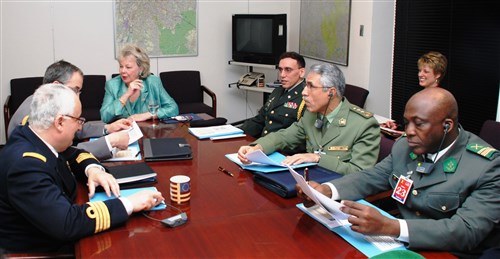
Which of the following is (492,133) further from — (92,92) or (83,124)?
(92,92)

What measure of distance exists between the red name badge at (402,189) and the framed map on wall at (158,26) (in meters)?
4.61

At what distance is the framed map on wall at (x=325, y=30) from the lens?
5410mm

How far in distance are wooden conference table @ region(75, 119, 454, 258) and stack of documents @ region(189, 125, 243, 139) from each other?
918 millimetres

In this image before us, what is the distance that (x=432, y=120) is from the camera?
1.92m

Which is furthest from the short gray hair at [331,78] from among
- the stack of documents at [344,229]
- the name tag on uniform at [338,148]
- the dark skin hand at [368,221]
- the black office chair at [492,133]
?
the dark skin hand at [368,221]

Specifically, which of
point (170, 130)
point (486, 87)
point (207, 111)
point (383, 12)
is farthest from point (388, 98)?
point (170, 130)

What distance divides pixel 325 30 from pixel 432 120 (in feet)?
13.2

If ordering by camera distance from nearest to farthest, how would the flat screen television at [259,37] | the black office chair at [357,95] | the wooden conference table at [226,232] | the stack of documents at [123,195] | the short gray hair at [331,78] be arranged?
the wooden conference table at [226,232] < the stack of documents at [123,195] < the short gray hair at [331,78] < the black office chair at [357,95] < the flat screen television at [259,37]

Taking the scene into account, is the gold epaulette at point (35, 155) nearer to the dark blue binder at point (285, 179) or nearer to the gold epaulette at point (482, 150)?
the dark blue binder at point (285, 179)

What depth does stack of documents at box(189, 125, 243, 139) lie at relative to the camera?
3.29 meters

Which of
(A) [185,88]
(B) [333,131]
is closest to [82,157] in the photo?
(B) [333,131]

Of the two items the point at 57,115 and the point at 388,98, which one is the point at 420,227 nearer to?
the point at 57,115

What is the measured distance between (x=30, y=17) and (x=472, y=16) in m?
4.64

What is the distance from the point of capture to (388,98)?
5.20m
